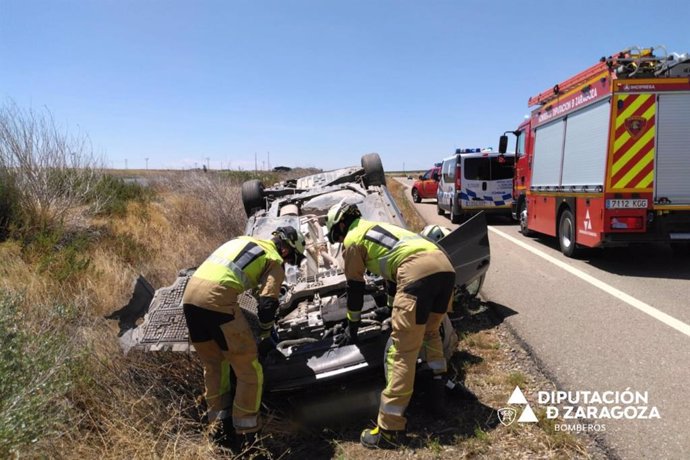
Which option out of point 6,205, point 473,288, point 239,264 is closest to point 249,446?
point 239,264

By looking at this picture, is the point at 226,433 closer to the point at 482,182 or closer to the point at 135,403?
the point at 135,403

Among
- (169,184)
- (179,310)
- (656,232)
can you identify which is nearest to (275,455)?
(179,310)

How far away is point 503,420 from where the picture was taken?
3236 millimetres

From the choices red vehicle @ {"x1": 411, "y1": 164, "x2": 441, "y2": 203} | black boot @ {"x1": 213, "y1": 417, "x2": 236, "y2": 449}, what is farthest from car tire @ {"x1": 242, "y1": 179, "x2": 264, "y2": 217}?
red vehicle @ {"x1": 411, "y1": 164, "x2": 441, "y2": 203}

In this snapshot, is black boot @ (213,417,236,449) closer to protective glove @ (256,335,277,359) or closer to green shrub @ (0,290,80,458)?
protective glove @ (256,335,277,359)

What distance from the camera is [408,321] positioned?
309 cm

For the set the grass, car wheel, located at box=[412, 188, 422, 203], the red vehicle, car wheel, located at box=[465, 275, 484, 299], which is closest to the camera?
the grass

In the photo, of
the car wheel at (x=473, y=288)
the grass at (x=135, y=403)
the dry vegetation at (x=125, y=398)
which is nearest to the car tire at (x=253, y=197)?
the dry vegetation at (x=125, y=398)

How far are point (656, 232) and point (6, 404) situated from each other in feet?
24.8

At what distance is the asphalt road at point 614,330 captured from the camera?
3.04m

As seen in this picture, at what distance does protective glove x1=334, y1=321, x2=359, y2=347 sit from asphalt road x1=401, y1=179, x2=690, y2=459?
4.55 ft

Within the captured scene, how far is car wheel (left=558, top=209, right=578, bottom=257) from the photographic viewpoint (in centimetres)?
776

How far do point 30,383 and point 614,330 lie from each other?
4818 mm

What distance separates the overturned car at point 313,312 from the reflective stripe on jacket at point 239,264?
571 mm
